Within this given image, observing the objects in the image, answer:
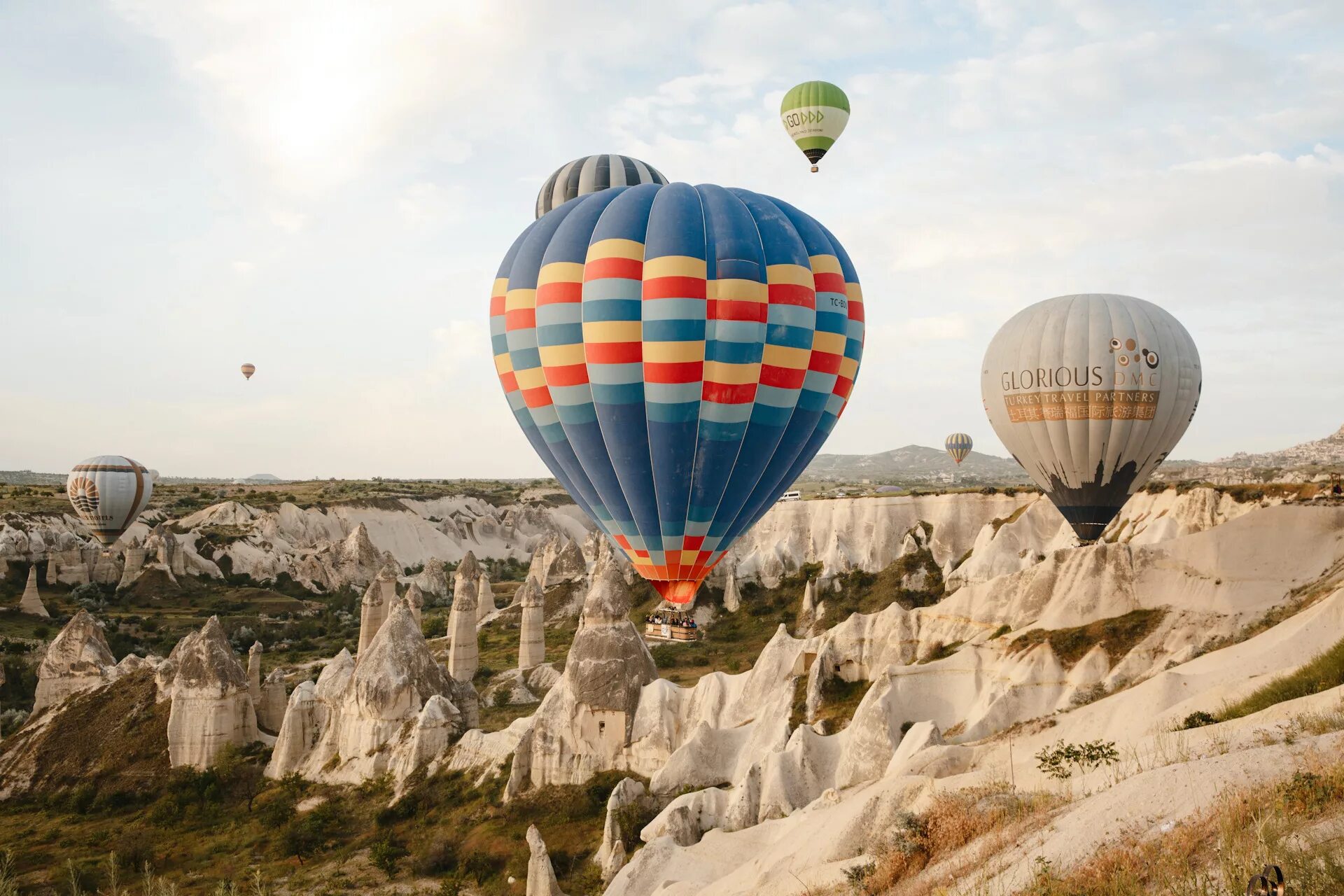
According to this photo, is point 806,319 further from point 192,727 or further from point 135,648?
point 135,648

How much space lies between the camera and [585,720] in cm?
2611

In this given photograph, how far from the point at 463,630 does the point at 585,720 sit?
15.5 meters

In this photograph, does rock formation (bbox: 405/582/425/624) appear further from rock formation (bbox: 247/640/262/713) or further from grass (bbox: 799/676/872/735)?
grass (bbox: 799/676/872/735)

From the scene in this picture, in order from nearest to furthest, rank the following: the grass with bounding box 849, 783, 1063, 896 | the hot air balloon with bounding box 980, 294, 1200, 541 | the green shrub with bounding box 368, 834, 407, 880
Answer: the grass with bounding box 849, 783, 1063, 896, the green shrub with bounding box 368, 834, 407, 880, the hot air balloon with bounding box 980, 294, 1200, 541

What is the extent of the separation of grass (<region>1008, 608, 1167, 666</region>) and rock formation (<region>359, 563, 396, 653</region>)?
2757 cm

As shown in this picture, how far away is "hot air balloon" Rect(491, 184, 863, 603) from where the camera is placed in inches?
776

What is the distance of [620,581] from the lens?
28.1m

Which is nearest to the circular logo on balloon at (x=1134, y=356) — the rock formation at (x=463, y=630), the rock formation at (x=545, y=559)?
the rock formation at (x=463, y=630)

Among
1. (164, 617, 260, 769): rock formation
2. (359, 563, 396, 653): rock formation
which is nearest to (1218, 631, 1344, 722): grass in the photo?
(164, 617, 260, 769): rock formation

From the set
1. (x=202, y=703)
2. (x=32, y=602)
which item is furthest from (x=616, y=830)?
(x=32, y=602)

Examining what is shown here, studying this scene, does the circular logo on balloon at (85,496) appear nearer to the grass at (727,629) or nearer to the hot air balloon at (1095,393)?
the grass at (727,629)

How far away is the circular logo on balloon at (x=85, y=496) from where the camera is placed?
6456 cm

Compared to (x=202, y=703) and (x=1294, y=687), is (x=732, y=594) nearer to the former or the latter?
(x=202, y=703)

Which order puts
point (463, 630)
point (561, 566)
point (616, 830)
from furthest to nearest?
point (561, 566), point (463, 630), point (616, 830)
